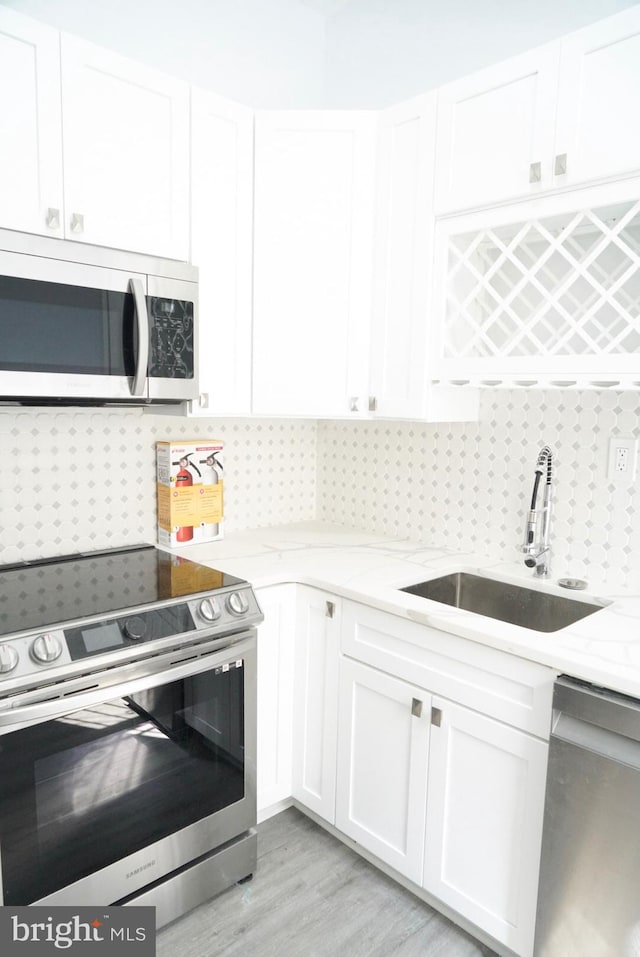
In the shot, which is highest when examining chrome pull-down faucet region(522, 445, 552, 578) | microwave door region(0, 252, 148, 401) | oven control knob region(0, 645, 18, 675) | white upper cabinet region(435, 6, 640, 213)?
white upper cabinet region(435, 6, 640, 213)

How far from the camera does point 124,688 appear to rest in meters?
1.56

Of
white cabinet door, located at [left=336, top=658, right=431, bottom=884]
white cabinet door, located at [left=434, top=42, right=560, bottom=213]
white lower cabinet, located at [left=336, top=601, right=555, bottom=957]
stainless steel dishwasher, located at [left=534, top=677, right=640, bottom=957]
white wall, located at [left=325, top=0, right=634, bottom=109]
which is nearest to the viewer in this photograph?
stainless steel dishwasher, located at [left=534, top=677, right=640, bottom=957]

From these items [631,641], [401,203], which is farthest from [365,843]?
[401,203]

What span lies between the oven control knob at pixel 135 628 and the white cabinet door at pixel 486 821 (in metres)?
0.80

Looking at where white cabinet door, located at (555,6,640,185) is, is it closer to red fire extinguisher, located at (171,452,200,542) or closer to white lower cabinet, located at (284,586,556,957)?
white lower cabinet, located at (284,586,556,957)

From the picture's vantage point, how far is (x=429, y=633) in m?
1.73

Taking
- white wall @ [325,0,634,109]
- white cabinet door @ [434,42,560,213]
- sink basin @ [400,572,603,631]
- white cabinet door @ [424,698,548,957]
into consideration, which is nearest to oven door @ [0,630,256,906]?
white cabinet door @ [424,698,548,957]

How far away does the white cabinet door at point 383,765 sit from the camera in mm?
1788

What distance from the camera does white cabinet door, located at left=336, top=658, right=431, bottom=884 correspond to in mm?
1788

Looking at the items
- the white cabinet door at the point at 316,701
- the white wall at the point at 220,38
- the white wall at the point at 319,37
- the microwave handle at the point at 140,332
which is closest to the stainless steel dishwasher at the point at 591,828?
the white cabinet door at the point at 316,701

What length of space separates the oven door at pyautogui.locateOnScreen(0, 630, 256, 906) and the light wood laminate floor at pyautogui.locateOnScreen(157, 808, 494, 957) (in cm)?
18

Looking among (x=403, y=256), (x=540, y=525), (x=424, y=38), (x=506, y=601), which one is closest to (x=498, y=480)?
(x=540, y=525)

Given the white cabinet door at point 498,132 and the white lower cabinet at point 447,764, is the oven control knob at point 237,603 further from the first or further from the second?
the white cabinet door at point 498,132

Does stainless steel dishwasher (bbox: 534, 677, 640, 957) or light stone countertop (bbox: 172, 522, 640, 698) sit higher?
light stone countertop (bbox: 172, 522, 640, 698)
